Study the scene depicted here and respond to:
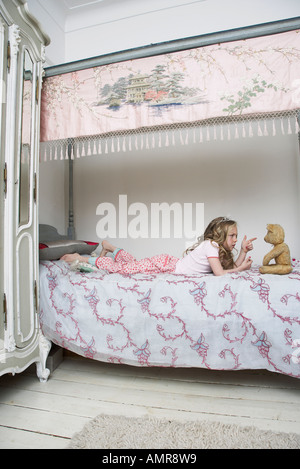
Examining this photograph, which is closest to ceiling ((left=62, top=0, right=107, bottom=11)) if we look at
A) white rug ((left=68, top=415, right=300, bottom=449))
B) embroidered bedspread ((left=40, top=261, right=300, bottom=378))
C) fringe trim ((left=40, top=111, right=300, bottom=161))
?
fringe trim ((left=40, top=111, right=300, bottom=161))

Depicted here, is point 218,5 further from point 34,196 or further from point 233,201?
point 34,196

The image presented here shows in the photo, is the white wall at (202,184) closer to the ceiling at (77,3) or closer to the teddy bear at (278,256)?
the teddy bear at (278,256)

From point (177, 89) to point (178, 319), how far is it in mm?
1264

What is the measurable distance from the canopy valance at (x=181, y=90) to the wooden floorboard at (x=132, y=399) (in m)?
1.45

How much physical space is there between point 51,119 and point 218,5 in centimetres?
209

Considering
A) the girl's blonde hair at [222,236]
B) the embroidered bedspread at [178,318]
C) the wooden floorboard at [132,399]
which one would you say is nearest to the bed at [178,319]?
the embroidered bedspread at [178,318]

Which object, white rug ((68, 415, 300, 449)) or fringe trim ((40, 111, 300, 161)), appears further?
fringe trim ((40, 111, 300, 161))

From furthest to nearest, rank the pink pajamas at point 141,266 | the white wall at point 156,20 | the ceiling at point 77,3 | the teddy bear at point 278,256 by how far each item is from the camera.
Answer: the ceiling at point 77,3
the white wall at point 156,20
the pink pajamas at point 141,266
the teddy bear at point 278,256

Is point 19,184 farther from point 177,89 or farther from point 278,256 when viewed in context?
point 278,256

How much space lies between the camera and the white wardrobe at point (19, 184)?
1.55m

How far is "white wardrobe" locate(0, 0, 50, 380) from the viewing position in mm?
1551

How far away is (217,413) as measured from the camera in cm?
147

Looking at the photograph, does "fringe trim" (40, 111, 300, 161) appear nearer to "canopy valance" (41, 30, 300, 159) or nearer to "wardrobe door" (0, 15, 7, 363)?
"canopy valance" (41, 30, 300, 159)

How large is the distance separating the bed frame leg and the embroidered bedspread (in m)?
0.05
